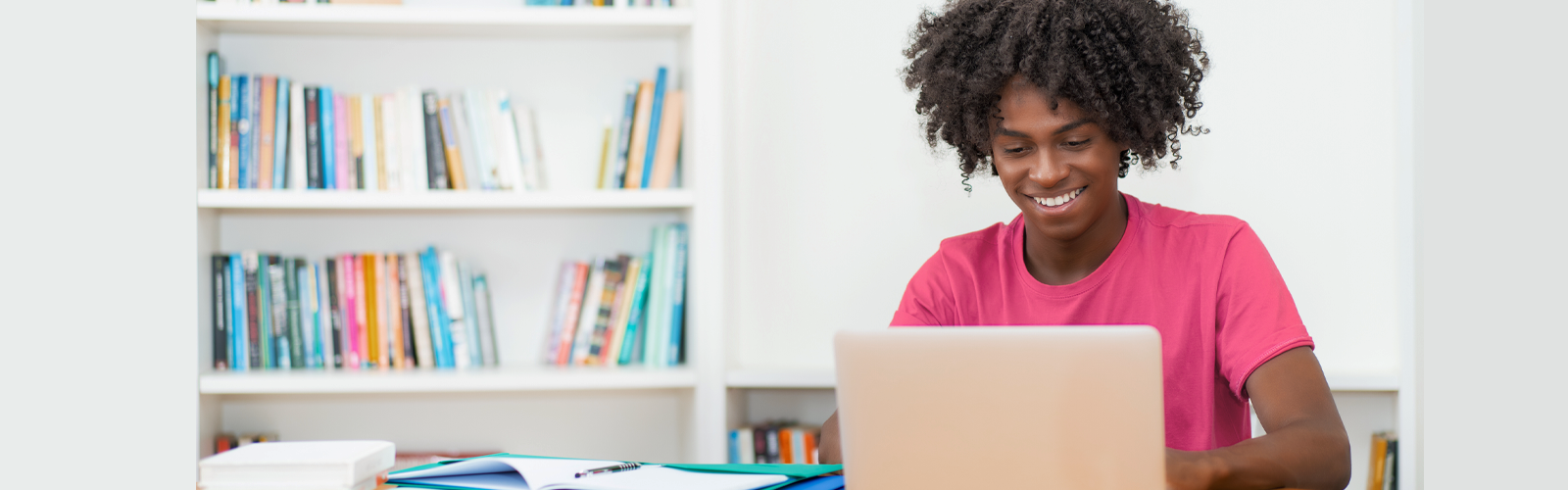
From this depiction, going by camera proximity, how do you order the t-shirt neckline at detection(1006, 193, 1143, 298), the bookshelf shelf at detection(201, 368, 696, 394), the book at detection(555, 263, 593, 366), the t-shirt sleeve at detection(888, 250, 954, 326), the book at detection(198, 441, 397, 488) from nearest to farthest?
the book at detection(198, 441, 397, 488) → the t-shirt neckline at detection(1006, 193, 1143, 298) → the t-shirt sleeve at detection(888, 250, 954, 326) → the bookshelf shelf at detection(201, 368, 696, 394) → the book at detection(555, 263, 593, 366)

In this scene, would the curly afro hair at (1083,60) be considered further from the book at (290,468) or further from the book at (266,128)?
the book at (266,128)

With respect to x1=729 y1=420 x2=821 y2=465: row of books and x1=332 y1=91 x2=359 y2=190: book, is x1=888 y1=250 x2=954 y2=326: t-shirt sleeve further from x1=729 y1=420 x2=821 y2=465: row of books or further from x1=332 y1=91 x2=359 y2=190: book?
x1=332 y1=91 x2=359 y2=190: book

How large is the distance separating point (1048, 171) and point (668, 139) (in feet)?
3.07

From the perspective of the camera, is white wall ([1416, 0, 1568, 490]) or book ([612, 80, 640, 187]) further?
book ([612, 80, 640, 187])

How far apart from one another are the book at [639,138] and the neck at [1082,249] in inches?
35.0

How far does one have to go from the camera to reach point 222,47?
2.18m

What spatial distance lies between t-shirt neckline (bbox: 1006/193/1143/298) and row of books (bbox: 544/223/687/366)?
2.62 ft

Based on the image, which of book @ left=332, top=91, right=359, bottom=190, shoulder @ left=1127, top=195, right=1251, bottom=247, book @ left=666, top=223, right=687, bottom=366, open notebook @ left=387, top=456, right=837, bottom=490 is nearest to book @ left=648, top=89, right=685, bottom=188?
book @ left=666, top=223, right=687, bottom=366

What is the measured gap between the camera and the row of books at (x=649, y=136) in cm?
212

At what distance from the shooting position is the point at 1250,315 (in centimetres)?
132

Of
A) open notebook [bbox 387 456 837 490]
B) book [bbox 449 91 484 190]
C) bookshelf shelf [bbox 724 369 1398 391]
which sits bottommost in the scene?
bookshelf shelf [bbox 724 369 1398 391]

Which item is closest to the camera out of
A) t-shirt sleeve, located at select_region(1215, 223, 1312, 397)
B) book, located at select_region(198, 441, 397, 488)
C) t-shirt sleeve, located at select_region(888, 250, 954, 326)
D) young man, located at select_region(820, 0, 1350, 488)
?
book, located at select_region(198, 441, 397, 488)

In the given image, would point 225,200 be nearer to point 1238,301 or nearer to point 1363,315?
point 1238,301

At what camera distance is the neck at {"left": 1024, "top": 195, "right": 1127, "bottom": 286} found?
1516 mm
